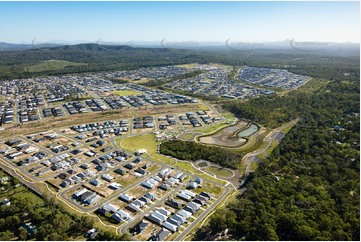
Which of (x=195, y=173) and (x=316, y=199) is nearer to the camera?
(x=316, y=199)

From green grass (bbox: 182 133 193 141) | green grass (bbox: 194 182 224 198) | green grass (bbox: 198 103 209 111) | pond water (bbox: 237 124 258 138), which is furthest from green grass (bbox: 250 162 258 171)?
green grass (bbox: 198 103 209 111)

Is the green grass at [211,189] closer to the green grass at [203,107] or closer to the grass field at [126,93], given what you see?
the green grass at [203,107]

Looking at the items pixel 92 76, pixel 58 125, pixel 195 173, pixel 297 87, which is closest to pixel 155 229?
pixel 195 173

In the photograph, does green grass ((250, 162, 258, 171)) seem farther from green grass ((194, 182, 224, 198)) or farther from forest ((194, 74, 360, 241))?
green grass ((194, 182, 224, 198))

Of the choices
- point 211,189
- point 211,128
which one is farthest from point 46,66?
point 211,189

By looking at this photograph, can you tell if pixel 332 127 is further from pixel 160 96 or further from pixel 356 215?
pixel 160 96

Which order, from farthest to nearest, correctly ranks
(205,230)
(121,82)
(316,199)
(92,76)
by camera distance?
(92,76)
(121,82)
(316,199)
(205,230)

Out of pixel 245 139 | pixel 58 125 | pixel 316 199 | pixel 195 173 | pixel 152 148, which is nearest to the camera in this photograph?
pixel 316 199
